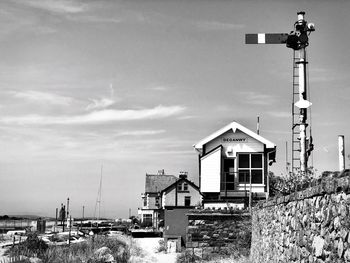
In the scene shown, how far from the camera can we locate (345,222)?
5199 mm

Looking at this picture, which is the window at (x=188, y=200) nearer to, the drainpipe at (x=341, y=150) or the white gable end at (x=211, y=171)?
the white gable end at (x=211, y=171)

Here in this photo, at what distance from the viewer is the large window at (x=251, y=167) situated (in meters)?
24.1

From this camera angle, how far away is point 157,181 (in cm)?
6344

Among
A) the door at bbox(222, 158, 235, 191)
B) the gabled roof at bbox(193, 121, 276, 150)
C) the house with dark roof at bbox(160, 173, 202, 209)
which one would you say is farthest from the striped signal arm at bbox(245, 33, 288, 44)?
the house with dark roof at bbox(160, 173, 202, 209)

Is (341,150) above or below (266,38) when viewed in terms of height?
below

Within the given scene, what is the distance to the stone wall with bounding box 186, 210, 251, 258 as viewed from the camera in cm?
1819

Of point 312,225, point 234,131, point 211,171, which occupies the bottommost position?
point 312,225

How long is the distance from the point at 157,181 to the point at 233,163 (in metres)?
39.7

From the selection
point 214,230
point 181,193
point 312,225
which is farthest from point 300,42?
point 181,193

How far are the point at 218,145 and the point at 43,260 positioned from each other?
1133 centimetres

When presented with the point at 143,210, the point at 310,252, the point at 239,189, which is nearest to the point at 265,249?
the point at 310,252

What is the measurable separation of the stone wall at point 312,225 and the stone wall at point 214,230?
22.0ft

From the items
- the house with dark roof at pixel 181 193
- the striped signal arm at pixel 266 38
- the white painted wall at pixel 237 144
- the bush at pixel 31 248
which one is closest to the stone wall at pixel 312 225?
the bush at pixel 31 248

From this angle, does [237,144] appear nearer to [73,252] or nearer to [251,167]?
[251,167]
